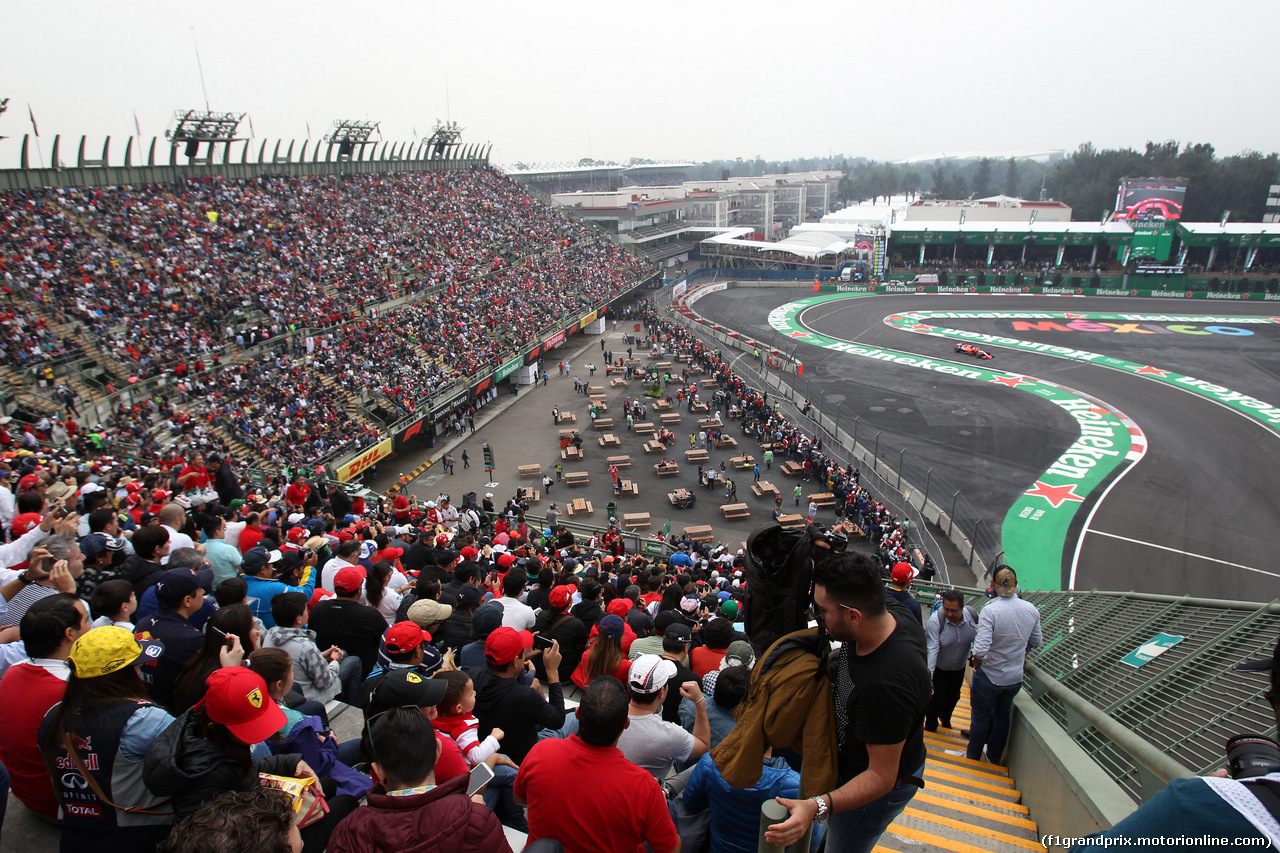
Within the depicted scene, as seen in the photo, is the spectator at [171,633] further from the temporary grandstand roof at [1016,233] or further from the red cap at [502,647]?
the temporary grandstand roof at [1016,233]

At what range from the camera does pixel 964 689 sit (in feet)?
36.7

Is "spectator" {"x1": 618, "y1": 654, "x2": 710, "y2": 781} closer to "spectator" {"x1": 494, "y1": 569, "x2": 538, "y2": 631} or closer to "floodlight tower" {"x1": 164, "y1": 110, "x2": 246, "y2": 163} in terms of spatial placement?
"spectator" {"x1": 494, "y1": 569, "x2": 538, "y2": 631}

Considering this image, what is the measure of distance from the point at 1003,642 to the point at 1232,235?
80.5m

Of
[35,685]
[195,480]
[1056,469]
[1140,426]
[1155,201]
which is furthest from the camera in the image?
[1155,201]

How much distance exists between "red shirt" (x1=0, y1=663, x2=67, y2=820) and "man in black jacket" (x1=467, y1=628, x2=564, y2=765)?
242 centimetres

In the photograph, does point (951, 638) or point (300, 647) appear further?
point (951, 638)

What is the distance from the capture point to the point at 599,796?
3.21 metres

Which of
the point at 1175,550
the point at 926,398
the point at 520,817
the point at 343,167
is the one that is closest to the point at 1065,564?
the point at 1175,550

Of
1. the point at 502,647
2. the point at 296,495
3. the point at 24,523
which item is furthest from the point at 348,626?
the point at 296,495

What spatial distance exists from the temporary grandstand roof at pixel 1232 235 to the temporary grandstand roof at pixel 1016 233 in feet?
15.3

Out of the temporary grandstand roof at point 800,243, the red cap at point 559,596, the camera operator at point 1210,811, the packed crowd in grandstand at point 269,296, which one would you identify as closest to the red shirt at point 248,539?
the red cap at point 559,596

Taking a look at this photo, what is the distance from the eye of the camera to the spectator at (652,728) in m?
4.06

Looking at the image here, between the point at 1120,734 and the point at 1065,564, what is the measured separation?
18.3 meters

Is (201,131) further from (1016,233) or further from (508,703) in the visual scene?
(1016,233)
